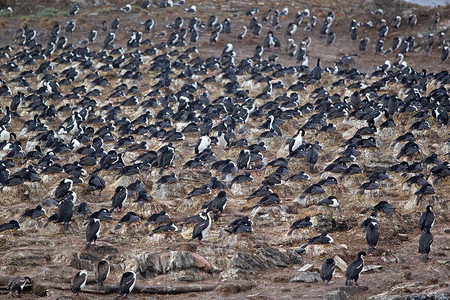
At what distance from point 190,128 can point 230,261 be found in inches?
598

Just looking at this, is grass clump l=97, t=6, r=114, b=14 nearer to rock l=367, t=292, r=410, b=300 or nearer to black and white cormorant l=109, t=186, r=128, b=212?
black and white cormorant l=109, t=186, r=128, b=212

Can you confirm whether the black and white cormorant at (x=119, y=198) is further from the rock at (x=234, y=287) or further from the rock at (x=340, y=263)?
the rock at (x=340, y=263)

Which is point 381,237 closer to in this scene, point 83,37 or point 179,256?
point 179,256

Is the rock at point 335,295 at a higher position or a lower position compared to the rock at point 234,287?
higher

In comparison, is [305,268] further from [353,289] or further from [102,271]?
[102,271]

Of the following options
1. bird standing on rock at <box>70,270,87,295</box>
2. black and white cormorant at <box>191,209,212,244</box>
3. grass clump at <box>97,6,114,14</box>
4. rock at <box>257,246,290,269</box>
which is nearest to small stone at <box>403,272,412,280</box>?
rock at <box>257,246,290,269</box>

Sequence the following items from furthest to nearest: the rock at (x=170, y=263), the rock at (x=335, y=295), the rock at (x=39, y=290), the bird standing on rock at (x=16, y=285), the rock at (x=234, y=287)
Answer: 1. the rock at (x=170, y=263)
2. the rock at (x=234, y=287)
3. the rock at (x=39, y=290)
4. the bird standing on rock at (x=16, y=285)
5. the rock at (x=335, y=295)

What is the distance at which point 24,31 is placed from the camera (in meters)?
59.4

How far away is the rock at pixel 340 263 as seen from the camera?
76.6ft

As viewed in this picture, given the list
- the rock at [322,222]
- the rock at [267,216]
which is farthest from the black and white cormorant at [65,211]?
the rock at [322,222]

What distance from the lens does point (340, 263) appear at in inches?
926

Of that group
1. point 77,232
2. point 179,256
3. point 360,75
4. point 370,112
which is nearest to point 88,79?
point 360,75

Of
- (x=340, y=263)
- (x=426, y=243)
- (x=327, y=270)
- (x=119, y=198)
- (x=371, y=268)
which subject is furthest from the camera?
(x=119, y=198)

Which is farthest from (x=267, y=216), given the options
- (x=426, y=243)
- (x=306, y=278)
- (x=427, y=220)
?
(x=426, y=243)
